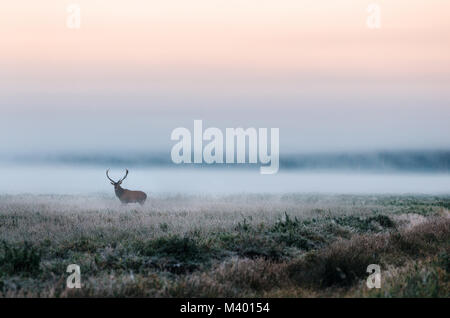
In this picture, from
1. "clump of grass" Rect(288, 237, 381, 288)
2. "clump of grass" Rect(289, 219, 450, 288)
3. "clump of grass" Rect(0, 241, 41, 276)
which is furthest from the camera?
"clump of grass" Rect(289, 219, 450, 288)

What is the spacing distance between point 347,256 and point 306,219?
621cm

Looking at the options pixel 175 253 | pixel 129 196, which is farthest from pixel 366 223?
pixel 129 196

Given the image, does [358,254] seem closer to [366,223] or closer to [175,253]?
[175,253]

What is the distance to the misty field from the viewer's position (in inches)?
319

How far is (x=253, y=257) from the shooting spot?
422 inches

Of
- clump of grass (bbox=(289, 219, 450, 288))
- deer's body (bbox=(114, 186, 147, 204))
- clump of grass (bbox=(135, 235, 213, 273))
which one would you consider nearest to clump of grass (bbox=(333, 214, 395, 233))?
clump of grass (bbox=(289, 219, 450, 288))

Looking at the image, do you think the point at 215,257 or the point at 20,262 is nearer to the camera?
the point at 20,262

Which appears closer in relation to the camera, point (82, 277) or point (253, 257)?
point (82, 277)

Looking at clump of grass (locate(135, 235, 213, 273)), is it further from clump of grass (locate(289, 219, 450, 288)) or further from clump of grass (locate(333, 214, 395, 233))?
clump of grass (locate(333, 214, 395, 233))

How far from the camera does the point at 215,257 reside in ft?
34.7
